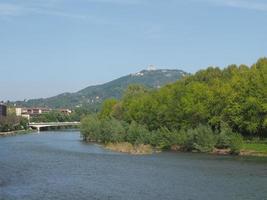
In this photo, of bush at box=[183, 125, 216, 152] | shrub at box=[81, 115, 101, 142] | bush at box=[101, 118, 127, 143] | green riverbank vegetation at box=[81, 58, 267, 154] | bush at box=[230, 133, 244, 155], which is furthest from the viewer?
shrub at box=[81, 115, 101, 142]

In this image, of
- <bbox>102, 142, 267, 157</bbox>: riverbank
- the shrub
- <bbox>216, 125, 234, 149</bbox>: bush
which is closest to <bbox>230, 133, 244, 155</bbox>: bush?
Answer: <bbox>102, 142, 267, 157</bbox>: riverbank

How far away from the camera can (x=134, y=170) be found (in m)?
68.9

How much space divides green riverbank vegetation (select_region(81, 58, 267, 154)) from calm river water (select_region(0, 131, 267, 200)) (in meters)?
12.1

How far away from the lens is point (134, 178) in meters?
60.9

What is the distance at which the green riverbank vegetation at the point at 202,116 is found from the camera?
97438 millimetres

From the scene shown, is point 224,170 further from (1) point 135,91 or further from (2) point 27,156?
(1) point 135,91

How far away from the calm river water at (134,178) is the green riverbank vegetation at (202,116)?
12071 mm

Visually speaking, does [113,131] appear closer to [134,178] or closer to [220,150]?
[220,150]

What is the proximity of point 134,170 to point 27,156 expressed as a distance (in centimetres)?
2807

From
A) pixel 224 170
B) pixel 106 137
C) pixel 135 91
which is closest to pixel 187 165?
pixel 224 170

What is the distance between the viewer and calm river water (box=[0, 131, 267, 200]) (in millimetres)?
49625

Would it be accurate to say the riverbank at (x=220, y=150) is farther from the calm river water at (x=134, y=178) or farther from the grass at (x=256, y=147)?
the calm river water at (x=134, y=178)

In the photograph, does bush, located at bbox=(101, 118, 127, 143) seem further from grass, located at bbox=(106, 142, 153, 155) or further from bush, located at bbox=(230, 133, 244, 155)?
bush, located at bbox=(230, 133, 244, 155)

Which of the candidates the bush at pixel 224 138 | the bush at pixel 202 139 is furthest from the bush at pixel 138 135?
the bush at pixel 224 138
